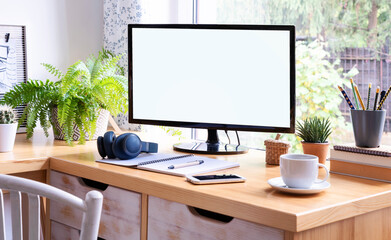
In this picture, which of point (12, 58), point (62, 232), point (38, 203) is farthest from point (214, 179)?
point (12, 58)

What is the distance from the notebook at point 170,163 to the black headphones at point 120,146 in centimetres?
2

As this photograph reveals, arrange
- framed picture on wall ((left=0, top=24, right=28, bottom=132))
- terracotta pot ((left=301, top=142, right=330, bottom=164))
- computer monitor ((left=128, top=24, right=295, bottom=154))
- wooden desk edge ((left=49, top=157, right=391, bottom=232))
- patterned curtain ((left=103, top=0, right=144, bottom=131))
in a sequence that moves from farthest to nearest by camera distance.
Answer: patterned curtain ((left=103, top=0, right=144, bottom=131))
framed picture on wall ((left=0, top=24, right=28, bottom=132))
computer monitor ((left=128, top=24, right=295, bottom=154))
terracotta pot ((left=301, top=142, right=330, bottom=164))
wooden desk edge ((left=49, top=157, right=391, bottom=232))

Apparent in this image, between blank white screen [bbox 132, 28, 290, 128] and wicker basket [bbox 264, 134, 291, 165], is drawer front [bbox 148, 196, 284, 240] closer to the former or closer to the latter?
wicker basket [bbox 264, 134, 291, 165]

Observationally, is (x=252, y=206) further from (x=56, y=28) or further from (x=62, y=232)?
(x=56, y=28)

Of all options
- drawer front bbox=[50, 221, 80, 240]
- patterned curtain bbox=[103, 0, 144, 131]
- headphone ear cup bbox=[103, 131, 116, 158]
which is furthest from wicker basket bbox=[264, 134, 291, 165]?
patterned curtain bbox=[103, 0, 144, 131]

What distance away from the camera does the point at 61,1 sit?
2.31m

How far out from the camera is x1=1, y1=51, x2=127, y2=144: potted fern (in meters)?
1.87

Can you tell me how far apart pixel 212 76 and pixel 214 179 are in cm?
50

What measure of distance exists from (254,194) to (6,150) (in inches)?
34.8

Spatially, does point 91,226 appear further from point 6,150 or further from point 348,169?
point 6,150

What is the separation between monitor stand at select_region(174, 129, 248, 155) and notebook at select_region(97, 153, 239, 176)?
90 millimetres

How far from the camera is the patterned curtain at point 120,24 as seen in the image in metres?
2.26

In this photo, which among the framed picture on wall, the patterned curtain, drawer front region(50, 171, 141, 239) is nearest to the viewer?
drawer front region(50, 171, 141, 239)

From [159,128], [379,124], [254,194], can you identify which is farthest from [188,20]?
[254,194]
